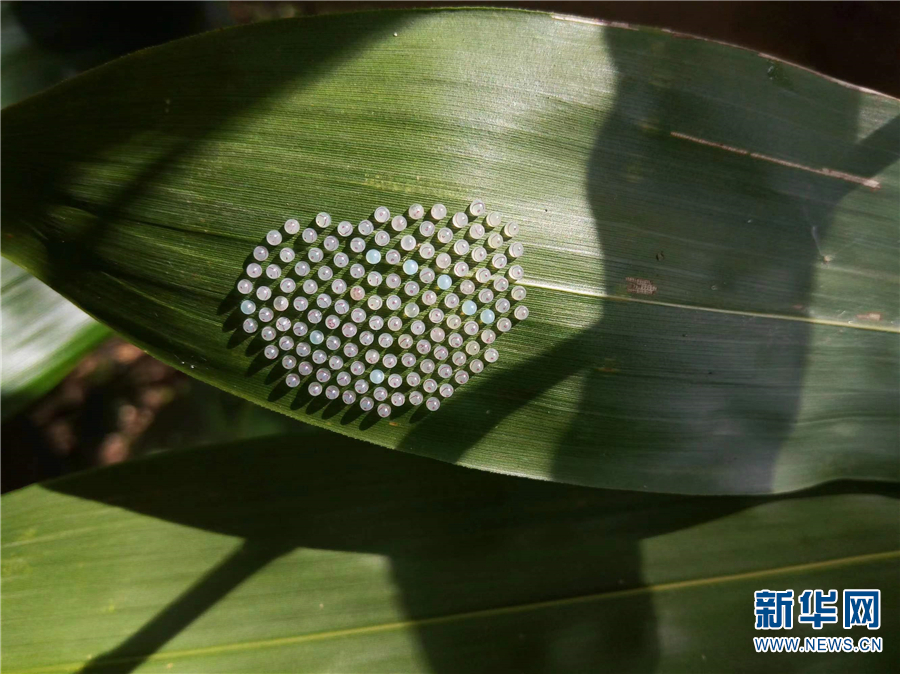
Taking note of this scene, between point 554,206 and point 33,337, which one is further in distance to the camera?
point 33,337

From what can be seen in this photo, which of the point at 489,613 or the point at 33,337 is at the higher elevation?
the point at 33,337

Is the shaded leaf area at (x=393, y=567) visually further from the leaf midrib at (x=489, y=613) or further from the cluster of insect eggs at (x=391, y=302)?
the cluster of insect eggs at (x=391, y=302)

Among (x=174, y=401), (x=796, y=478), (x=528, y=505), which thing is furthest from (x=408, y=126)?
(x=174, y=401)

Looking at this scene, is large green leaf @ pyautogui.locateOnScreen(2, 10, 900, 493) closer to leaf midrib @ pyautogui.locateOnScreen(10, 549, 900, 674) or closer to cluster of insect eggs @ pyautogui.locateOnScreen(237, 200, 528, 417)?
cluster of insect eggs @ pyautogui.locateOnScreen(237, 200, 528, 417)

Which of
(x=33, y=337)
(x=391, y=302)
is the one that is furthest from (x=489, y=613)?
(x=33, y=337)

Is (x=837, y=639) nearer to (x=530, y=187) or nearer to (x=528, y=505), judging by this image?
(x=528, y=505)

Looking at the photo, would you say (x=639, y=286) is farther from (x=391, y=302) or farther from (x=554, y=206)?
(x=391, y=302)
